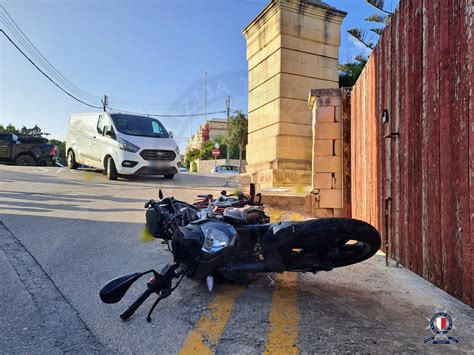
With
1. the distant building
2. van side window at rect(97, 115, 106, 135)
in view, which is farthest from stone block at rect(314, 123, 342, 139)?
the distant building

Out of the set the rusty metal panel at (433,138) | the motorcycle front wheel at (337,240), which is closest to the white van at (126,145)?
the motorcycle front wheel at (337,240)

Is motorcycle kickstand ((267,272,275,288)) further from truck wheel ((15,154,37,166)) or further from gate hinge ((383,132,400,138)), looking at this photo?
truck wheel ((15,154,37,166))

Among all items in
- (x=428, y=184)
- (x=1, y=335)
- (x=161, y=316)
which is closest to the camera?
(x=1, y=335)

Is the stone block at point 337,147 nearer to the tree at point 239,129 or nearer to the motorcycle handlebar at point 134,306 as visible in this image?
the motorcycle handlebar at point 134,306

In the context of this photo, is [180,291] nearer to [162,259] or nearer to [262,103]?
[162,259]

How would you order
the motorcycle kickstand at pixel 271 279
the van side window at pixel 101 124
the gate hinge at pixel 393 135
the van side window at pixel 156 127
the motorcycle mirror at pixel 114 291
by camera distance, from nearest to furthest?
the motorcycle mirror at pixel 114 291 → the motorcycle kickstand at pixel 271 279 → the gate hinge at pixel 393 135 → the van side window at pixel 101 124 → the van side window at pixel 156 127

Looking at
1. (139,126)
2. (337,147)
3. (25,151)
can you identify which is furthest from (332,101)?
(25,151)

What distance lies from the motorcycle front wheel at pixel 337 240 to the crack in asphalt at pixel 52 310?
1.56 metres

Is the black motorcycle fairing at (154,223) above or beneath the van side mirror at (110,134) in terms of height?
beneath

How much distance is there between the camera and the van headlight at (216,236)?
2.66m

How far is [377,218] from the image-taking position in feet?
15.0

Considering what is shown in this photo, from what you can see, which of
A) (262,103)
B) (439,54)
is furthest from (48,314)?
(262,103)

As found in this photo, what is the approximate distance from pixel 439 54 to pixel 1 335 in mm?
3801

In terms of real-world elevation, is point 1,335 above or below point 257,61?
below
